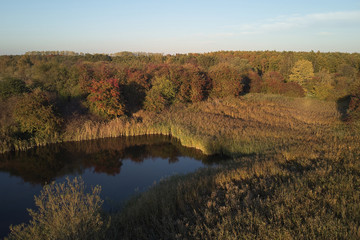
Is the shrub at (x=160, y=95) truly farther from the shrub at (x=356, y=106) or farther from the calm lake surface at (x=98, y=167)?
the shrub at (x=356, y=106)

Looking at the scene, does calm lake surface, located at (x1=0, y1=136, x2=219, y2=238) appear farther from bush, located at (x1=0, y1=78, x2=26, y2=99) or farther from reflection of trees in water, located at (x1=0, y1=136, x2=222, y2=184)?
bush, located at (x1=0, y1=78, x2=26, y2=99)

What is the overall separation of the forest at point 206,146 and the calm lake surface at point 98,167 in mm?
750

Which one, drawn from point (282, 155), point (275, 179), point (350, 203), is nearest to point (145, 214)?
point (275, 179)

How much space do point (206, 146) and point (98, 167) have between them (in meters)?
5.83

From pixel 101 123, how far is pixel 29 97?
4547mm

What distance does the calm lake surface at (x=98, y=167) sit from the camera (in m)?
8.30

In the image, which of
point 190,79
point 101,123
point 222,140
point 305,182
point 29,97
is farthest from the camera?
point 190,79

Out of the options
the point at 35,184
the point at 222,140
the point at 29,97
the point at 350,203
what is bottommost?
the point at 35,184

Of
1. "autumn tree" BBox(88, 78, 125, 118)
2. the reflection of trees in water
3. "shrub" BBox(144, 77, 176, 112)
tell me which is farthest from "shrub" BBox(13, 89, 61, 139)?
"shrub" BBox(144, 77, 176, 112)

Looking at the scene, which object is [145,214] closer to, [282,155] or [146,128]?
[282,155]

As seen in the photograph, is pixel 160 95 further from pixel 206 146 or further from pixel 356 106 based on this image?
pixel 356 106

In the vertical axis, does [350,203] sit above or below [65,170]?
above

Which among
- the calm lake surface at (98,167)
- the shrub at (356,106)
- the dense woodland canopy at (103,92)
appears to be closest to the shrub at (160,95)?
the dense woodland canopy at (103,92)

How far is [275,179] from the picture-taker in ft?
19.0
